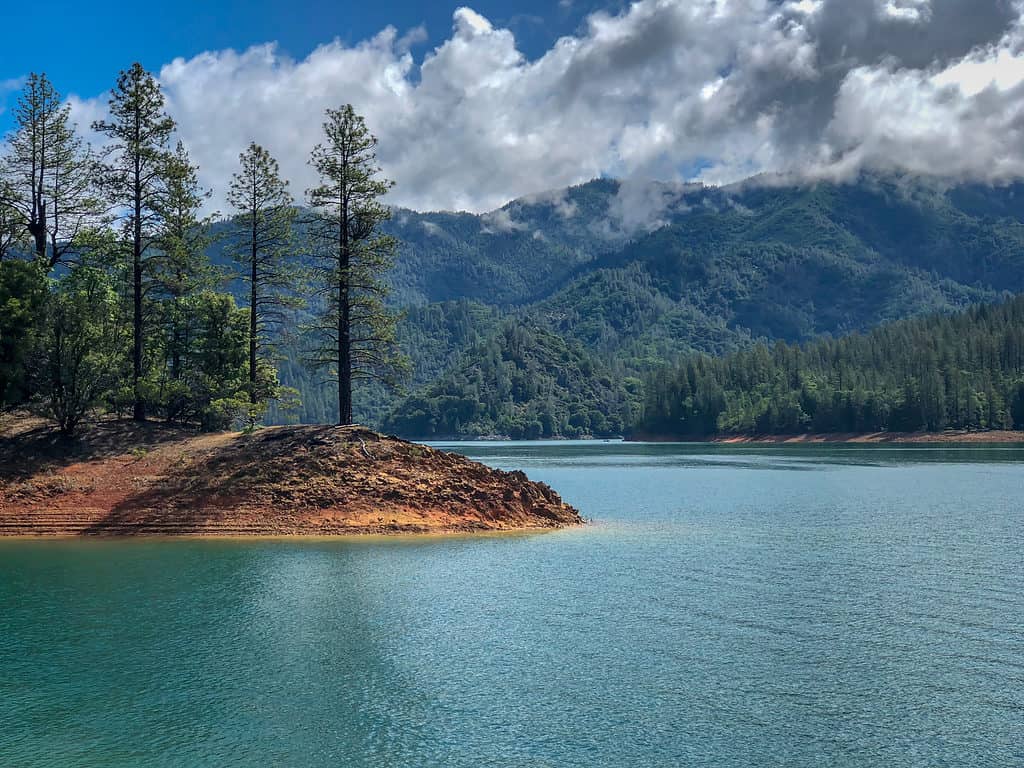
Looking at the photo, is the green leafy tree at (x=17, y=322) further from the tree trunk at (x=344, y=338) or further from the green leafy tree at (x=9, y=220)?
the tree trunk at (x=344, y=338)

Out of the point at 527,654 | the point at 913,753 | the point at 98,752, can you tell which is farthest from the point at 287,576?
the point at 913,753

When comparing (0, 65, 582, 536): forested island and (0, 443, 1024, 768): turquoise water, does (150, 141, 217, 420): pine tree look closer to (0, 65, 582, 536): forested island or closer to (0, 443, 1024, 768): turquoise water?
(0, 65, 582, 536): forested island

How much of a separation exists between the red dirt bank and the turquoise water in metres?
3.87

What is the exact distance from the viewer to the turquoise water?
16609 millimetres

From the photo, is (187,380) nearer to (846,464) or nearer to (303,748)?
(303,748)

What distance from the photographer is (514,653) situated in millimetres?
22859

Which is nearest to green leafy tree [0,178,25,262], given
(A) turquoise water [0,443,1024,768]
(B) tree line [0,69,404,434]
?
(B) tree line [0,69,404,434]

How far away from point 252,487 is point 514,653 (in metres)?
30.4

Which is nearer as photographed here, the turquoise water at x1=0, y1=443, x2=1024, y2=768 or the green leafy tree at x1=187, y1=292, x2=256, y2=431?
the turquoise water at x1=0, y1=443, x2=1024, y2=768

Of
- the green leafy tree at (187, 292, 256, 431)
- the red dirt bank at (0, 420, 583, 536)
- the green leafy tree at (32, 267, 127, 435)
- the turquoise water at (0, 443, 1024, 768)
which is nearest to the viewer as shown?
the turquoise water at (0, 443, 1024, 768)

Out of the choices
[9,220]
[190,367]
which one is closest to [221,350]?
[190,367]

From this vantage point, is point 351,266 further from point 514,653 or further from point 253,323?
point 514,653

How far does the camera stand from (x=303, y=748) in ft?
53.5

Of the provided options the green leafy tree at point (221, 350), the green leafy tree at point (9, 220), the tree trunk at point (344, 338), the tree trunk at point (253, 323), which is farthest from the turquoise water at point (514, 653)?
the green leafy tree at point (9, 220)
